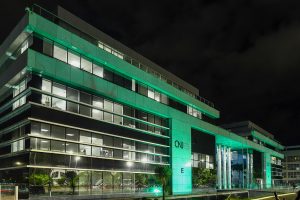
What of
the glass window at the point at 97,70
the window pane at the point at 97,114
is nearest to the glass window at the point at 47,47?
the glass window at the point at 97,70

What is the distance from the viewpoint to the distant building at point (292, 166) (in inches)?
6964

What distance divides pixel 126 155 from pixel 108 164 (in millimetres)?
4300

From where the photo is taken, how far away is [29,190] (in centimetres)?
3544

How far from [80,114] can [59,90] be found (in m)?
3.73

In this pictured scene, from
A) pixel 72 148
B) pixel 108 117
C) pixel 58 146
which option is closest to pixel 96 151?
pixel 72 148

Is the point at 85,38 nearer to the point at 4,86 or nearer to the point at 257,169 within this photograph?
the point at 4,86

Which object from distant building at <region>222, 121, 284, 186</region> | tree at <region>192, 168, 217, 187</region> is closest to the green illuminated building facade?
tree at <region>192, 168, 217, 187</region>

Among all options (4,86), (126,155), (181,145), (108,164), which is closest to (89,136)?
(108,164)

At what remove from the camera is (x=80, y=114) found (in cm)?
4253

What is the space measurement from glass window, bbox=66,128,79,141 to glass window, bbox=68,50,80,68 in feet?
24.0

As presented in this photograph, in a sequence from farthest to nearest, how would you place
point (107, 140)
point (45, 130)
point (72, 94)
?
1. point (107, 140)
2. point (72, 94)
3. point (45, 130)

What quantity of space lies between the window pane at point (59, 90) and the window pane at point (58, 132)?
3537mm

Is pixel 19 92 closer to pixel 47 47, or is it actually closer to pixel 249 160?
pixel 47 47

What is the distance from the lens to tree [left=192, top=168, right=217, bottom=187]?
215 ft
